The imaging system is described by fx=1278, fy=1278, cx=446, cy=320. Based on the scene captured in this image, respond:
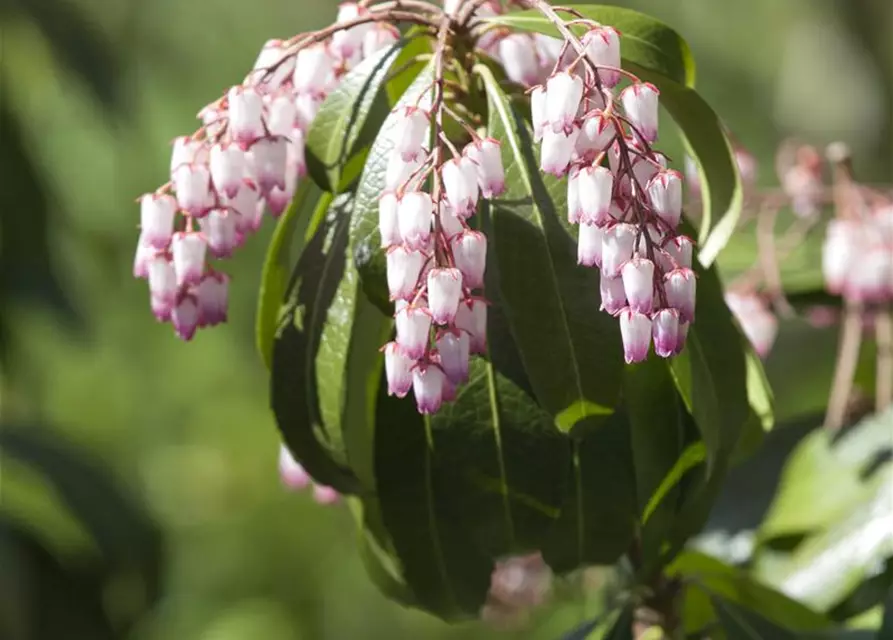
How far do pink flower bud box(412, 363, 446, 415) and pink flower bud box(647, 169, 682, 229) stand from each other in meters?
0.16

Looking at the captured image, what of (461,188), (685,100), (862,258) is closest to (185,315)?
(461,188)

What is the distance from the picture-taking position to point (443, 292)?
2.27ft

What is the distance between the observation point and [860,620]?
109cm

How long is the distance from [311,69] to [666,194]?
29 cm

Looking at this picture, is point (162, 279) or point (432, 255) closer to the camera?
point (432, 255)

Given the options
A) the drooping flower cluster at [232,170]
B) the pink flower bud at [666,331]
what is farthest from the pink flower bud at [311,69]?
the pink flower bud at [666,331]

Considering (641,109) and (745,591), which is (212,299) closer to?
(641,109)

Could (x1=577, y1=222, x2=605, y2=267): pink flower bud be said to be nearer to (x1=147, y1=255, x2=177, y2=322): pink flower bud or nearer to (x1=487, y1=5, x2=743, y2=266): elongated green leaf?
(x1=487, y1=5, x2=743, y2=266): elongated green leaf

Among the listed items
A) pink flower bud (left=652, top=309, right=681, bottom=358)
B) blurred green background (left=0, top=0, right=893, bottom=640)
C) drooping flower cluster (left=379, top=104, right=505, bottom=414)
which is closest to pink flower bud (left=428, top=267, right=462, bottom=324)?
drooping flower cluster (left=379, top=104, right=505, bottom=414)

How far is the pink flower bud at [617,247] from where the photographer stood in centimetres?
A: 68

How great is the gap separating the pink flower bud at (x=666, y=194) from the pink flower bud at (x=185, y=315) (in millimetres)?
328

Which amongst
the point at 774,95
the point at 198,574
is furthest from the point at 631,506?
the point at 774,95

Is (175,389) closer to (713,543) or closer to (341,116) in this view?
(713,543)

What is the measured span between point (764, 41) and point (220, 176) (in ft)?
20.1
